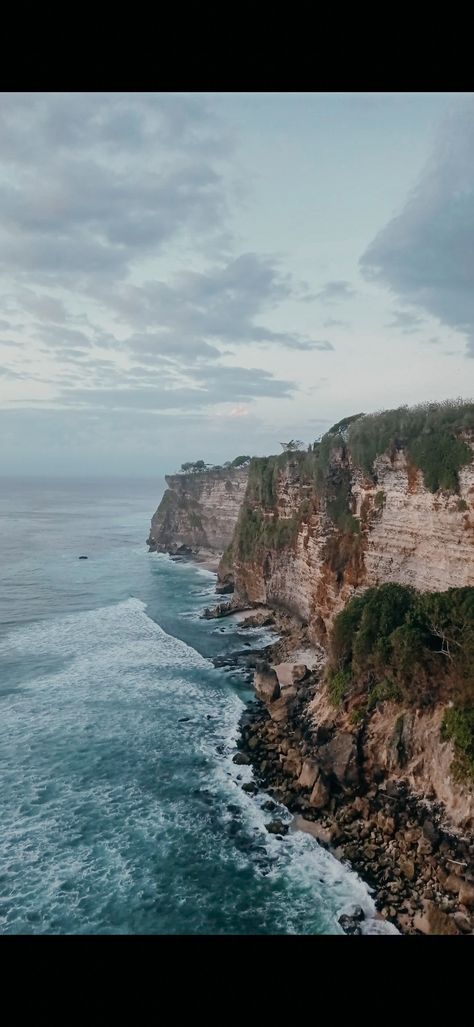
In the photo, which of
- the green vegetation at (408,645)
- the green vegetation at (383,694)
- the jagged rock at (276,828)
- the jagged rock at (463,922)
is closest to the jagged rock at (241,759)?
the jagged rock at (276,828)

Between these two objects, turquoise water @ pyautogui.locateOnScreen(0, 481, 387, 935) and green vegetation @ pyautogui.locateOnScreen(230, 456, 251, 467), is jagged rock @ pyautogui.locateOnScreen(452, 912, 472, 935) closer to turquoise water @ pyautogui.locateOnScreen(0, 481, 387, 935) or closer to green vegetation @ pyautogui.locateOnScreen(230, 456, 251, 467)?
turquoise water @ pyautogui.locateOnScreen(0, 481, 387, 935)

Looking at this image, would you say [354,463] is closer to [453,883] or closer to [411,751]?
[411,751]

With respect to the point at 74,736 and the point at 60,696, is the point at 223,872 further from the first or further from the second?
the point at 60,696

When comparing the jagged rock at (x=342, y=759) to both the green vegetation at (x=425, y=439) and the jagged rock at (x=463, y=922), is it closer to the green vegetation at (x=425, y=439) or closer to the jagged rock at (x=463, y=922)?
the jagged rock at (x=463, y=922)

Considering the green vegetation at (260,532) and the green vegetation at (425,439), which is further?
the green vegetation at (260,532)

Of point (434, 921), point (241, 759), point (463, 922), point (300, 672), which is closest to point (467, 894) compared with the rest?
point (463, 922)

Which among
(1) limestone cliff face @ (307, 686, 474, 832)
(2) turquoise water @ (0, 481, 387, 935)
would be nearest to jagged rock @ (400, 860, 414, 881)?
(2) turquoise water @ (0, 481, 387, 935)
